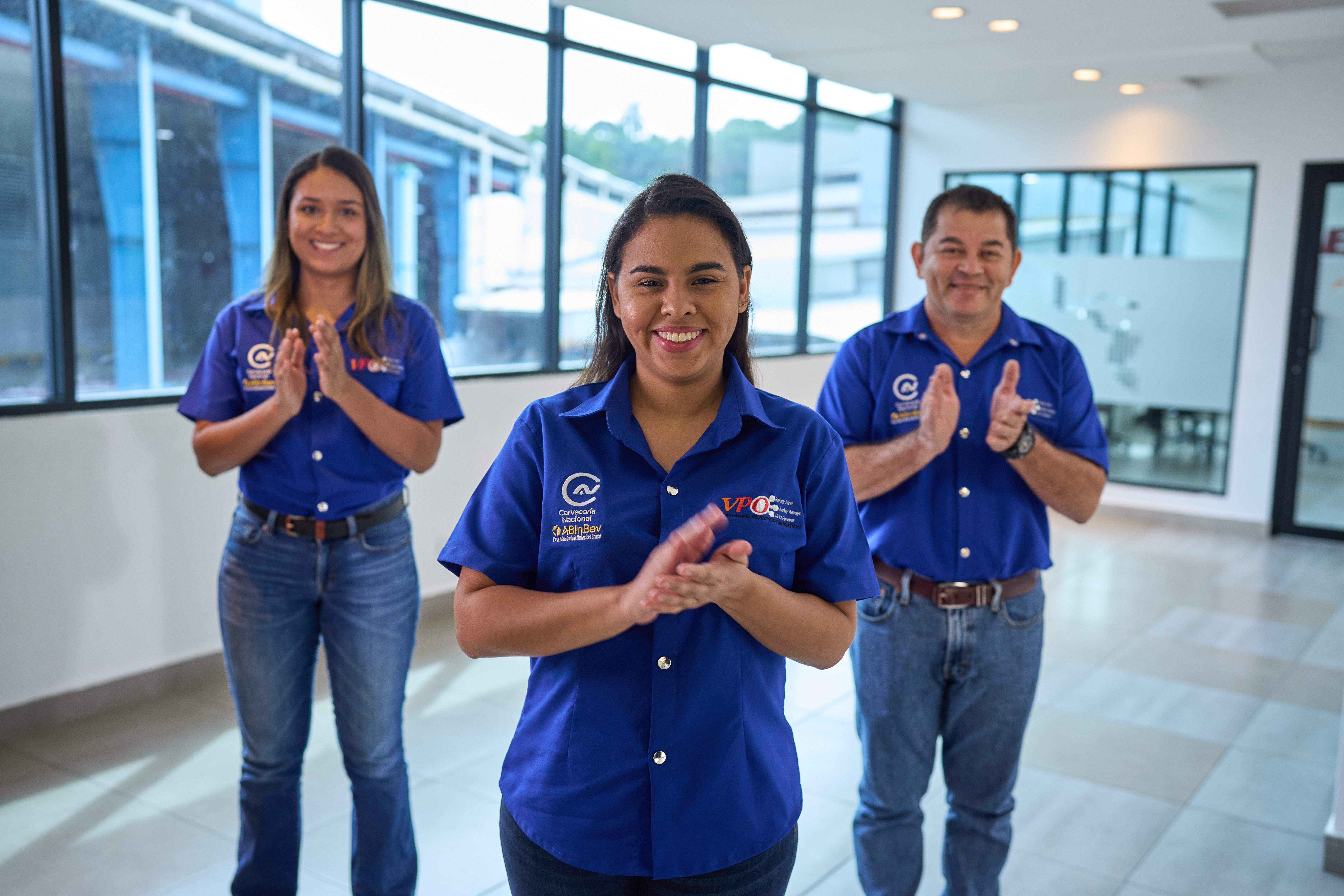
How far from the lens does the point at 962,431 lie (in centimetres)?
208

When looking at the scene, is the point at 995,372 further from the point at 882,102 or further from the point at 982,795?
the point at 882,102

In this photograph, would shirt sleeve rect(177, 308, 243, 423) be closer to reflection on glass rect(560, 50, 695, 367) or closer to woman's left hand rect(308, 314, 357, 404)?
woman's left hand rect(308, 314, 357, 404)

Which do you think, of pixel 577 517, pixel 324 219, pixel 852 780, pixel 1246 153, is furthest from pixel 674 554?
pixel 1246 153

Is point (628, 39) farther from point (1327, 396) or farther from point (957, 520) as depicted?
point (1327, 396)

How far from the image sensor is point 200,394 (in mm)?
2213

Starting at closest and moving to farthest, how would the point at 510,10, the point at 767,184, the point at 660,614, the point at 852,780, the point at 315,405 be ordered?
the point at 660,614 < the point at 315,405 < the point at 852,780 < the point at 510,10 < the point at 767,184

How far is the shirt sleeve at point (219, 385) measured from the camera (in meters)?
2.20

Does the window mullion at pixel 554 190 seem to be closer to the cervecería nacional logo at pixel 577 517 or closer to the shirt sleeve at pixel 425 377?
the shirt sleeve at pixel 425 377

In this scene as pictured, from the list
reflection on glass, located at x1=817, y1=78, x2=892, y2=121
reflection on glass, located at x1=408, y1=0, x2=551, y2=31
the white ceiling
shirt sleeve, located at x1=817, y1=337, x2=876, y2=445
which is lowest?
shirt sleeve, located at x1=817, y1=337, x2=876, y2=445

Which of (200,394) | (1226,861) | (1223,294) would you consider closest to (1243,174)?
(1223,294)

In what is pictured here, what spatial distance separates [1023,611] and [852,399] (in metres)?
0.53

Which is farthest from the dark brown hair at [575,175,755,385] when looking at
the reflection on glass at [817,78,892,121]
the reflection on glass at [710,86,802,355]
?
the reflection on glass at [817,78,892,121]

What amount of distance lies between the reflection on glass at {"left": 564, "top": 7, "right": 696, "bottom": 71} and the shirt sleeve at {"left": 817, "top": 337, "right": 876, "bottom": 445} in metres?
3.80

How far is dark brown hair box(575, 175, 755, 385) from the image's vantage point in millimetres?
1309
